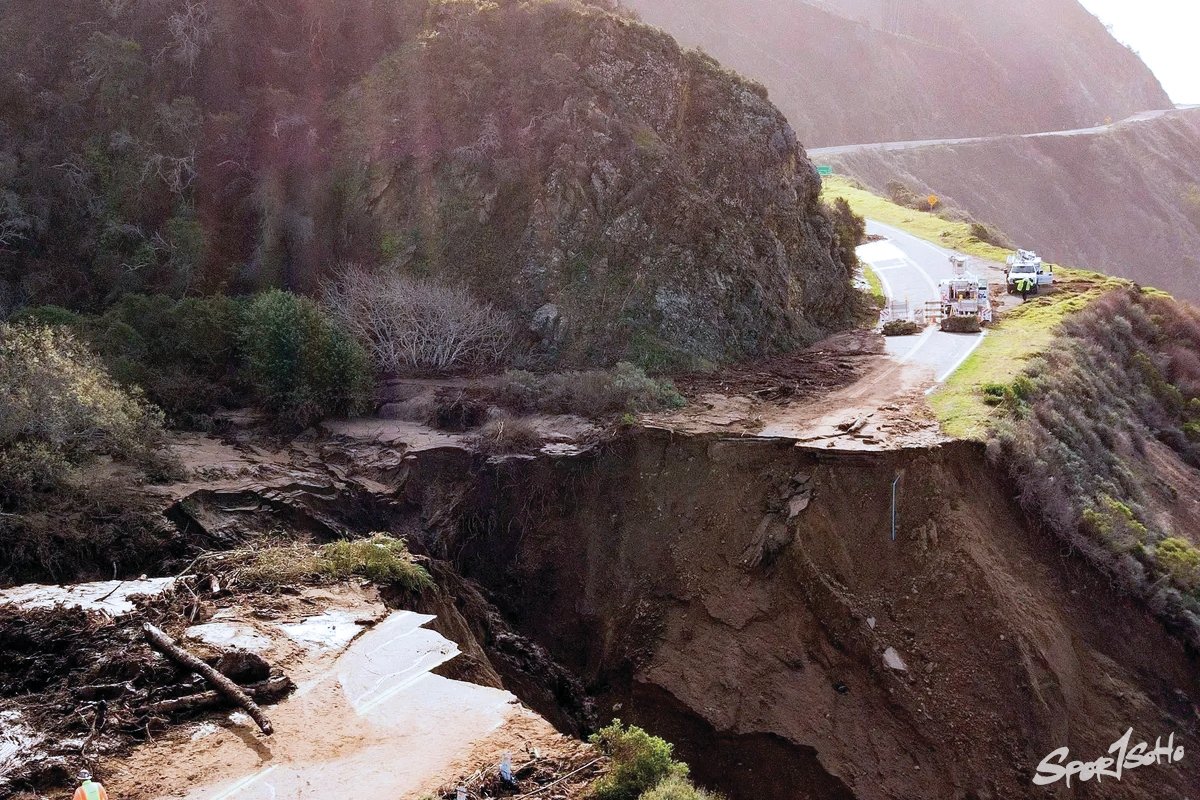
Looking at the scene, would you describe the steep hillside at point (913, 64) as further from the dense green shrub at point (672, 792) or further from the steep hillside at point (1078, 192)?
the dense green shrub at point (672, 792)

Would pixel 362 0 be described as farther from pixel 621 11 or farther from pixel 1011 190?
Answer: pixel 1011 190

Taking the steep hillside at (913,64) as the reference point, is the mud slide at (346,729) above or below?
below

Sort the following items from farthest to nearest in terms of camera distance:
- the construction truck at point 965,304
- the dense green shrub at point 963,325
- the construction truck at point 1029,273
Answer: the construction truck at point 1029,273
the construction truck at point 965,304
the dense green shrub at point 963,325

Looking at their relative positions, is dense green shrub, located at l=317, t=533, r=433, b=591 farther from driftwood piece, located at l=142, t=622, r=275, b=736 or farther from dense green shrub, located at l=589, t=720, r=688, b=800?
dense green shrub, located at l=589, t=720, r=688, b=800

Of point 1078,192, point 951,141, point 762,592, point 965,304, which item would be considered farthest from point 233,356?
point 1078,192

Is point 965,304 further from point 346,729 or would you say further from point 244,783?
point 244,783

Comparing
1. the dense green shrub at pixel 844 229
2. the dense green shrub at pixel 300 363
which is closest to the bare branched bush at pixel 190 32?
the dense green shrub at pixel 300 363

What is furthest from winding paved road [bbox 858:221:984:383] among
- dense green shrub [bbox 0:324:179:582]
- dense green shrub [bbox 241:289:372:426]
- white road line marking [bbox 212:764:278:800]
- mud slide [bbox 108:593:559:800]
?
dense green shrub [bbox 0:324:179:582]
